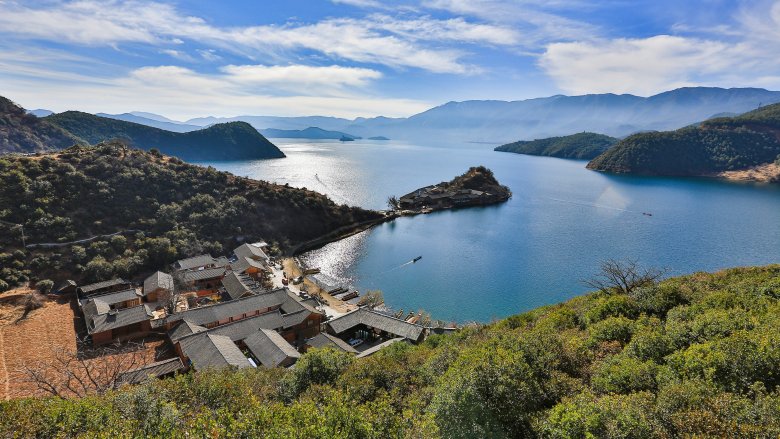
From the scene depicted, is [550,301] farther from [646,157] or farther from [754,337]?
[646,157]

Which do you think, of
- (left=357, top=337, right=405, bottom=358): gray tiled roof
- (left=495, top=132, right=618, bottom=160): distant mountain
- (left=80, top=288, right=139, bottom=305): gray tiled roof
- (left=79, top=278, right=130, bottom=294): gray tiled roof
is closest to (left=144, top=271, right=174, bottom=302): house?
(left=80, top=288, right=139, bottom=305): gray tiled roof

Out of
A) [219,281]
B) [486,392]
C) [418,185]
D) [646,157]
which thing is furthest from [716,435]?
[646,157]

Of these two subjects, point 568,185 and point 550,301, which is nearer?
point 550,301

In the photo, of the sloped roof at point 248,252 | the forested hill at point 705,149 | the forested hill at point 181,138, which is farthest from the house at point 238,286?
the forested hill at point 705,149

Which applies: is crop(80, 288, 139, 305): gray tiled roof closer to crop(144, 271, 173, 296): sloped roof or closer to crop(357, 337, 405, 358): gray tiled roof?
crop(144, 271, 173, 296): sloped roof

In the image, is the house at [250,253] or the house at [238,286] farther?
the house at [250,253]

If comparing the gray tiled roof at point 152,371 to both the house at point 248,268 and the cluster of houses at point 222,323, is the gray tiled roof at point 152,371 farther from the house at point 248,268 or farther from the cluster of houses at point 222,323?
the house at point 248,268

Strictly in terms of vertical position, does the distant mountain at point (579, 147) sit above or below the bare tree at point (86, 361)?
above
